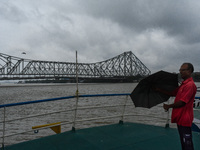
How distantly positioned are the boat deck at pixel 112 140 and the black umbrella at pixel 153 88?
0.89 meters

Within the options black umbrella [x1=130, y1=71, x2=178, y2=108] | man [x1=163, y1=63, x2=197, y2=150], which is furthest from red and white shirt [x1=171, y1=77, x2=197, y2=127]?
black umbrella [x1=130, y1=71, x2=178, y2=108]

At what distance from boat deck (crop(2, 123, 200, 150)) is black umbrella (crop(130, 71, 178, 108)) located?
89cm

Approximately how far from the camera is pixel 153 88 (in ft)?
7.19

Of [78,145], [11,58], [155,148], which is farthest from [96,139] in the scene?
[11,58]

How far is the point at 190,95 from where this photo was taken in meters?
1.75

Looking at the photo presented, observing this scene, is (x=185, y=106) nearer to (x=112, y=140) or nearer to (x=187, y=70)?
(x=187, y=70)

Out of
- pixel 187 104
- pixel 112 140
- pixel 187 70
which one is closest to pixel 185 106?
pixel 187 104

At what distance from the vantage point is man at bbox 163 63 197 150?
1.75 m

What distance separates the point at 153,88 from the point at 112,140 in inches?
51.4

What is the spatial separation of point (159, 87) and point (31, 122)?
7.24m

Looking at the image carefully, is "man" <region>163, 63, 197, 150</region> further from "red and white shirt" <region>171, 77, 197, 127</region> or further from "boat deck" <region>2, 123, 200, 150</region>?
"boat deck" <region>2, 123, 200, 150</region>

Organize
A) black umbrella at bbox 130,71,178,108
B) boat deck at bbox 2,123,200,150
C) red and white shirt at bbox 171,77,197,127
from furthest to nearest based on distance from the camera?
boat deck at bbox 2,123,200,150 < black umbrella at bbox 130,71,178,108 < red and white shirt at bbox 171,77,197,127

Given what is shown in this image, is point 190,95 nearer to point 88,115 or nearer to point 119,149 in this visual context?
point 119,149

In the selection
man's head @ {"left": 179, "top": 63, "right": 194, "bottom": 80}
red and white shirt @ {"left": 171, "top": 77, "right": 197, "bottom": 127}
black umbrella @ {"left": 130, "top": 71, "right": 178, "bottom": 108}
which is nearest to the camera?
red and white shirt @ {"left": 171, "top": 77, "right": 197, "bottom": 127}
